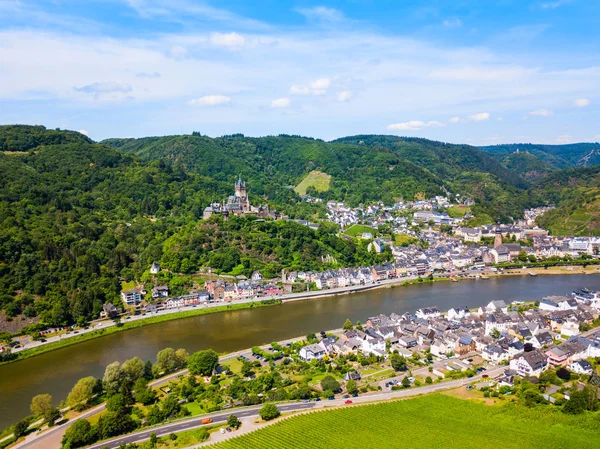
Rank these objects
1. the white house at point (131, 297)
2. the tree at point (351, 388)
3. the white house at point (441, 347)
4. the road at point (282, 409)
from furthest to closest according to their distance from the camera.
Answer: the white house at point (131, 297)
the white house at point (441, 347)
the tree at point (351, 388)
the road at point (282, 409)

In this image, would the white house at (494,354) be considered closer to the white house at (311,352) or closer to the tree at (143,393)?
the white house at (311,352)

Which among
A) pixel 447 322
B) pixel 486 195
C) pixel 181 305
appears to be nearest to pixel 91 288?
pixel 181 305

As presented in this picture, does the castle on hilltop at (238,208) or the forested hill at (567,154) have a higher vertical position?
the forested hill at (567,154)

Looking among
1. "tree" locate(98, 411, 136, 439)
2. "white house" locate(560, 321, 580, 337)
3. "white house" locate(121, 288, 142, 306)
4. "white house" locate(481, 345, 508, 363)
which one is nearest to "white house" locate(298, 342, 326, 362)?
"white house" locate(481, 345, 508, 363)

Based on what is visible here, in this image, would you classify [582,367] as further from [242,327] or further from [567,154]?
[567,154]

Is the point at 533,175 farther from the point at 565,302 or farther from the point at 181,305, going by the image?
the point at 181,305

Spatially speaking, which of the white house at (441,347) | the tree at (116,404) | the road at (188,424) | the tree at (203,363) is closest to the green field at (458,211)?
the white house at (441,347)

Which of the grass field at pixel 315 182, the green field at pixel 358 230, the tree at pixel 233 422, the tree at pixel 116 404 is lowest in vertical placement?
the tree at pixel 233 422

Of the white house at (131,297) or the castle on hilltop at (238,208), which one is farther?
the castle on hilltop at (238,208)
